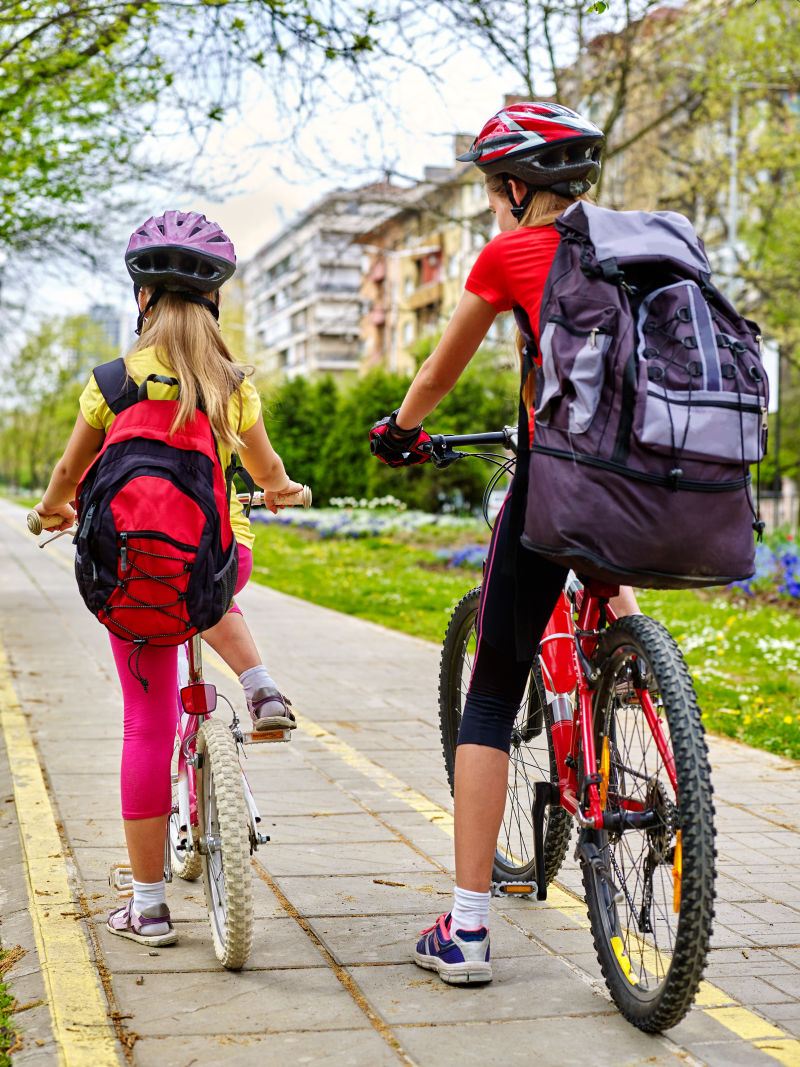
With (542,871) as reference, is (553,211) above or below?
above

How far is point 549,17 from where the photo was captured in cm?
1222

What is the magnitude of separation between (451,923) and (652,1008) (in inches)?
23.0

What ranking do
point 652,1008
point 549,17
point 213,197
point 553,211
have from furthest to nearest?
point 213,197 → point 549,17 → point 553,211 → point 652,1008

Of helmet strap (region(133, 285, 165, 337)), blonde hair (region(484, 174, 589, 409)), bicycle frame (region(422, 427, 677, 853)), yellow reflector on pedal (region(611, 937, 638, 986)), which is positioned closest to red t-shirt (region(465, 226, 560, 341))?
blonde hair (region(484, 174, 589, 409))

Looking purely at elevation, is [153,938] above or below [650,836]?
below

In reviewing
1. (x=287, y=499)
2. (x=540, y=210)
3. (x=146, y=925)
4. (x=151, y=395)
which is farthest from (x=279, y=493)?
(x=146, y=925)

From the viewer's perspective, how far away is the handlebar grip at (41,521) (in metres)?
3.67

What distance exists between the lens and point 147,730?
11.2 ft

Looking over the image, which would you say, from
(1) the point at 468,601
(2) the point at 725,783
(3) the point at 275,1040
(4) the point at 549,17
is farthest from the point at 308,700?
(4) the point at 549,17

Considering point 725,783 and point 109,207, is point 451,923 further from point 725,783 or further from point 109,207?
point 109,207

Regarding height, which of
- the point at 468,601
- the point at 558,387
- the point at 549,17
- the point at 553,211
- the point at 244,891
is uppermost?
the point at 549,17

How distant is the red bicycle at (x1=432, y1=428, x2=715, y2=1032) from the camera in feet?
8.95

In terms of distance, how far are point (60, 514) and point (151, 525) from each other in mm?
673

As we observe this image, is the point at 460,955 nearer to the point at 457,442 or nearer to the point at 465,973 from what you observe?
the point at 465,973
